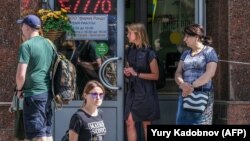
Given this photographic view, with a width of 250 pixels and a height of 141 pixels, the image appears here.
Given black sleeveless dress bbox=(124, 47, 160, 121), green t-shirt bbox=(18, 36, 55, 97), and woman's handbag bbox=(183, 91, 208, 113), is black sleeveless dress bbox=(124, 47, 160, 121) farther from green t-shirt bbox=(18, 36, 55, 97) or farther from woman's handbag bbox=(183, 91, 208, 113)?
green t-shirt bbox=(18, 36, 55, 97)

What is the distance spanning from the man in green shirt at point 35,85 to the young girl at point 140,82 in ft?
5.25

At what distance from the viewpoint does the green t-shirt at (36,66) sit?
578 cm

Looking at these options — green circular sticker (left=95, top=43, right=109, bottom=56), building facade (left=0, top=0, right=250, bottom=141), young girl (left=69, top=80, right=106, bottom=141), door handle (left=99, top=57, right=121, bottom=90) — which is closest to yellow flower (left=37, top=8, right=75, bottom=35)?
building facade (left=0, top=0, right=250, bottom=141)

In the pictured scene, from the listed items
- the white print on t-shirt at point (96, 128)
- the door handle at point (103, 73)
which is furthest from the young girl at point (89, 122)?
the door handle at point (103, 73)

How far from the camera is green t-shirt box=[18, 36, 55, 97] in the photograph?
5781mm

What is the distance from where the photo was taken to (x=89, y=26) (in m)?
7.81

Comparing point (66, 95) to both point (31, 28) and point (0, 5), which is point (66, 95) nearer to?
point (31, 28)

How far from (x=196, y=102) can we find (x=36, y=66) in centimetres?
179

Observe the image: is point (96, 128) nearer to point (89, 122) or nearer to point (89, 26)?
point (89, 122)

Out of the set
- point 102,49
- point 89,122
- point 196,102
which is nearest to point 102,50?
point 102,49

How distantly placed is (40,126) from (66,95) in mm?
424

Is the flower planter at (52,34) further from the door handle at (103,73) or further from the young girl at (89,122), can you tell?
the young girl at (89,122)

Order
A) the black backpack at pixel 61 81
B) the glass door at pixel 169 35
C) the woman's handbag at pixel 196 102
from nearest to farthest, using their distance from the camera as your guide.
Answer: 1. the black backpack at pixel 61 81
2. the woman's handbag at pixel 196 102
3. the glass door at pixel 169 35

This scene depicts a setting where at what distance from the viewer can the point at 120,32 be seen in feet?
25.6
